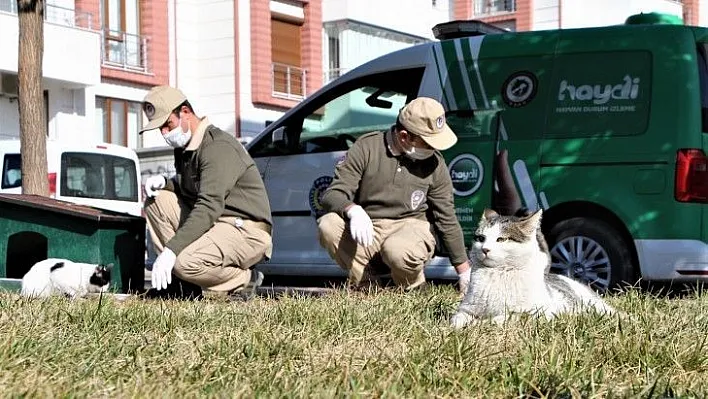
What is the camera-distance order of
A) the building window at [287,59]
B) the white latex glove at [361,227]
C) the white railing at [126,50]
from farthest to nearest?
1. the building window at [287,59]
2. the white railing at [126,50]
3. the white latex glove at [361,227]

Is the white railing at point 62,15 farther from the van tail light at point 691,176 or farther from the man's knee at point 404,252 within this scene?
the man's knee at point 404,252

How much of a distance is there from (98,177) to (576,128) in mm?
12461

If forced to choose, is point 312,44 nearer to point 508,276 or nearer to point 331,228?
point 331,228

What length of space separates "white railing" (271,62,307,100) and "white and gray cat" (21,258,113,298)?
28365mm

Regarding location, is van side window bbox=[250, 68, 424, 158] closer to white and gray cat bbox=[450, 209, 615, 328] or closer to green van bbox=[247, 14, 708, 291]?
green van bbox=[247, 14, 708, 291]

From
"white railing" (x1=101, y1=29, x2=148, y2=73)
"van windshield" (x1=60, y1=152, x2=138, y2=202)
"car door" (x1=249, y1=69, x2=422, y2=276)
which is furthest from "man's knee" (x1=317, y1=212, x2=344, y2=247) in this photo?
"white railing" (x1=101, y1=29, x2=148, y2=73)

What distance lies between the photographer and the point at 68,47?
3078 cm

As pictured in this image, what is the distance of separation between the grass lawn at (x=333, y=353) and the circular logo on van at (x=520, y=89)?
13.2 ft

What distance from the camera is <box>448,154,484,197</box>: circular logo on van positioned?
1024cm

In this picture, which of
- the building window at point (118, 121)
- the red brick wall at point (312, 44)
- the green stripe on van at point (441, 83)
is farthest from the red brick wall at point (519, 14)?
the green stripe on van at point (441, 83)

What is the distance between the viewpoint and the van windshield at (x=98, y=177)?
19969mm

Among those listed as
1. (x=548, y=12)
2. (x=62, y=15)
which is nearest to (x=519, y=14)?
(x=548, y=12)

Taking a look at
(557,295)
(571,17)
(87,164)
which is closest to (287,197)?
(557,295)

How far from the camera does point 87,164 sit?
20500mm
